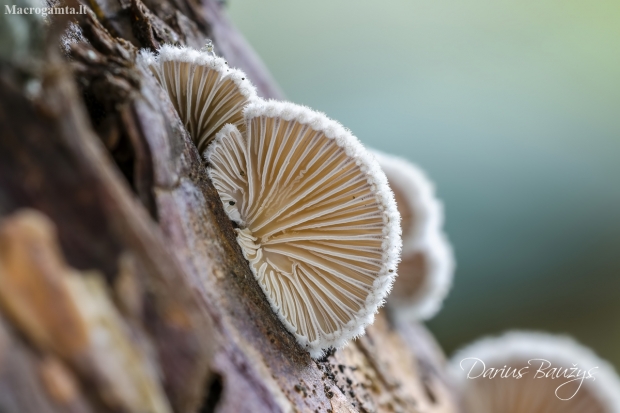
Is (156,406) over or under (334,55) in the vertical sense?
under

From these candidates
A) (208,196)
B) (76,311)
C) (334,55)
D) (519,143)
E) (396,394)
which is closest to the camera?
(76,311)

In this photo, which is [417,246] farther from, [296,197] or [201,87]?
[201,87]

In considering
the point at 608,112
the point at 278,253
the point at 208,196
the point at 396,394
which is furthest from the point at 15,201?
the point at 608,112

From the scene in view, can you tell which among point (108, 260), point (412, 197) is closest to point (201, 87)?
point (108, 260)

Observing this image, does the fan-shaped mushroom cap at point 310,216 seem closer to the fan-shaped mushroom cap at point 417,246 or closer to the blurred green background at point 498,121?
the fan-shaped mushroom cap at point 417,246

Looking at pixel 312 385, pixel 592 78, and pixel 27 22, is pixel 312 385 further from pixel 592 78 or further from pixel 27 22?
pixel 592 78

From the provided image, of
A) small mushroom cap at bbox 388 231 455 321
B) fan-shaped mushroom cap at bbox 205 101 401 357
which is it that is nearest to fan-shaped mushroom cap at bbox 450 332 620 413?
small mushroom cap at bbox 388 231 455 321
